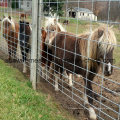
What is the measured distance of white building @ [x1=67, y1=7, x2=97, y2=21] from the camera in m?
2.23

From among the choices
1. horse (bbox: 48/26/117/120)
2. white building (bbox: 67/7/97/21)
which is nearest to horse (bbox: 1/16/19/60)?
horse (bbox: 48/26/117/120)

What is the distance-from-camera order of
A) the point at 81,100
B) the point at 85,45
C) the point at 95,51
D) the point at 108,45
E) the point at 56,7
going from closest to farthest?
1. the point at 108,45
2. the point at 95,51
3. the point at 85,45
4. the point at 56,7
5. the point at 81,100

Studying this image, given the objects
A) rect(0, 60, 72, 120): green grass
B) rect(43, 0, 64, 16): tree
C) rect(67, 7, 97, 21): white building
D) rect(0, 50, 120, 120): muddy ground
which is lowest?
rect(0, 50, 120, 120): muddy ground

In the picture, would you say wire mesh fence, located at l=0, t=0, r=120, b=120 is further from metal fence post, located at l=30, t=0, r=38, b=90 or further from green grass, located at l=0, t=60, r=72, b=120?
green grass, located at l=0, t=60, r=72, b=120

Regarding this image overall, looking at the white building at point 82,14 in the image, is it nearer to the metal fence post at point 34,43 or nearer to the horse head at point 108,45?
the horse head at point 108,45

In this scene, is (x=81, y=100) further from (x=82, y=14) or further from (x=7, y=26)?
(x=7, y=26)

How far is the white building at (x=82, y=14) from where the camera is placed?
2.23m

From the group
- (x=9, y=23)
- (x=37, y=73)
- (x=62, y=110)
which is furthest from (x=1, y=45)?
(x=62, y=110)

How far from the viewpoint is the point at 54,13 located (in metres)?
3.19

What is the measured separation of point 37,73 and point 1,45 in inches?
154

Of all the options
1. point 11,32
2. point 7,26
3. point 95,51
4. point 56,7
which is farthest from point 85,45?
point 7,26

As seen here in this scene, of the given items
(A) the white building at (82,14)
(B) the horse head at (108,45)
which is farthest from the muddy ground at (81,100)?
(A) the white building at (82,14)

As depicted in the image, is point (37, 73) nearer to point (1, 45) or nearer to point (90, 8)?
point (90, 8)

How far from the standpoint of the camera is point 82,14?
→ 2.50m
